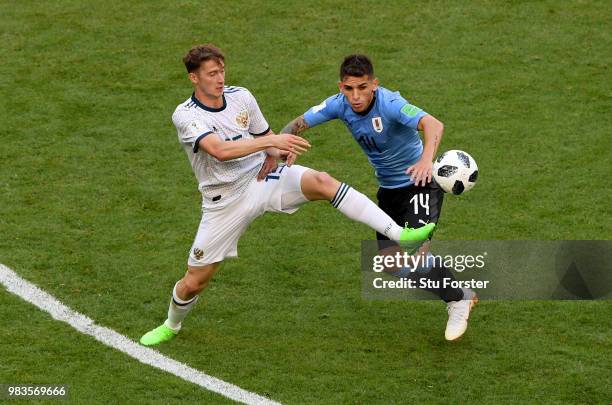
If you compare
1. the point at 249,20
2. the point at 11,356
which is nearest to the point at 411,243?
the point at 11,356

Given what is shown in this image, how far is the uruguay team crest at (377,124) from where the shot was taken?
366 inches

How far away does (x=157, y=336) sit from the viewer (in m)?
9.53

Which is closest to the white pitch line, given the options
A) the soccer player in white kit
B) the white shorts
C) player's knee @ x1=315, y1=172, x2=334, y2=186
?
the soccer player in white kit

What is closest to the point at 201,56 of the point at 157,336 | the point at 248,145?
the point at 248,145

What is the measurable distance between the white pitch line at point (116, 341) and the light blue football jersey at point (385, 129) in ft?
7.45

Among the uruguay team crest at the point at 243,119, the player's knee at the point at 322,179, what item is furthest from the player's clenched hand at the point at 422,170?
the uruguay team crest at the point at 243,119

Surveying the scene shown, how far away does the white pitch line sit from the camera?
8.74 m

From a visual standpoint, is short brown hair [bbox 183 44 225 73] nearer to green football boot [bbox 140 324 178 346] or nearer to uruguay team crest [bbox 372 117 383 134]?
uruguay team crest [bbox 372 117 383 134]

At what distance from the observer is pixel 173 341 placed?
31.5 feet

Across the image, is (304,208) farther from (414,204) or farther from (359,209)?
(359,209)

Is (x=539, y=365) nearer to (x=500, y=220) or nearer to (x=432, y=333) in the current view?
(x=432, y=333)

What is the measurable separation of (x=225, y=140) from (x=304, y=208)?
3.15m

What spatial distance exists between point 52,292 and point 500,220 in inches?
176

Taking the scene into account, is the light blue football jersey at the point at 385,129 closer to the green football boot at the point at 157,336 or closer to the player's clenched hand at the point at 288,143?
the player's clenched hand at the point at 288,143
